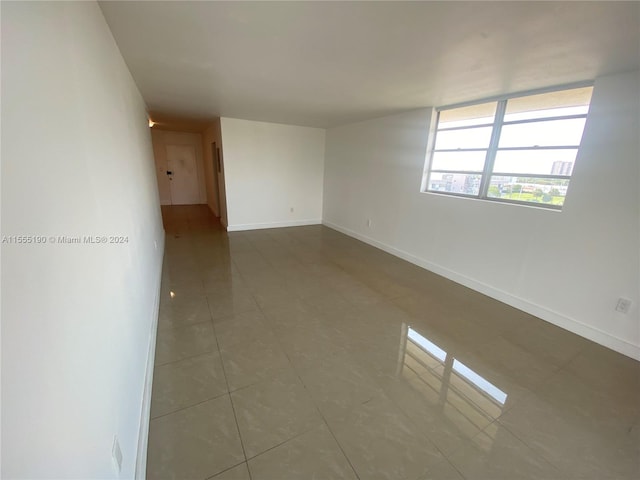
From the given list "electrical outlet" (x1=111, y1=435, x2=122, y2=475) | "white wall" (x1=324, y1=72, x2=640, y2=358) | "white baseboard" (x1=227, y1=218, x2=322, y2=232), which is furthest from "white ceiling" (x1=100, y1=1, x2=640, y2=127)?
"white baseboard" (x1=227, y1=218, x2=322, y2=232)

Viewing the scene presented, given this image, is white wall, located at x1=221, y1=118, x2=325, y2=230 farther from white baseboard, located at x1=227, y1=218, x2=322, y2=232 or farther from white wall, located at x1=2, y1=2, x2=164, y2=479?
white wall, located at x1=2, y1=2, x2=164, y2=479

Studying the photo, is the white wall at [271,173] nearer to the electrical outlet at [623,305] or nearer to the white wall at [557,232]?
the white wall at [557,232]

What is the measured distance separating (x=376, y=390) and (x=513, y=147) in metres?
2.93

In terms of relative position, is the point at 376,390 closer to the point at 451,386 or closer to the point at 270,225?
the point at 451,386

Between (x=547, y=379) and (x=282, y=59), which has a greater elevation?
(x=282, y=59)

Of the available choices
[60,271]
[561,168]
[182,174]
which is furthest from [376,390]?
[182,174]

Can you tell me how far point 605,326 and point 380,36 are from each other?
10.0 feet

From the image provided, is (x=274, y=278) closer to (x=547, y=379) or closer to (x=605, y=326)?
(x=547, y=379)

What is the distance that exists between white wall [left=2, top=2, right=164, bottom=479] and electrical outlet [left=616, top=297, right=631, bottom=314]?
11.7ft

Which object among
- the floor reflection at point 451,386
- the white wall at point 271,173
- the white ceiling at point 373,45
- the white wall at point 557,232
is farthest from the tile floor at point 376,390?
the white wall at point 271,173

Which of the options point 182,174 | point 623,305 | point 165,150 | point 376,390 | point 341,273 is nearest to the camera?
point 376,390

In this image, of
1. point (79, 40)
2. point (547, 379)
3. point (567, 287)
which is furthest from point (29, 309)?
point (567, 287)

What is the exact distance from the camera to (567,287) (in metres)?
2.51

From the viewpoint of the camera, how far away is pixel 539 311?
271cm
